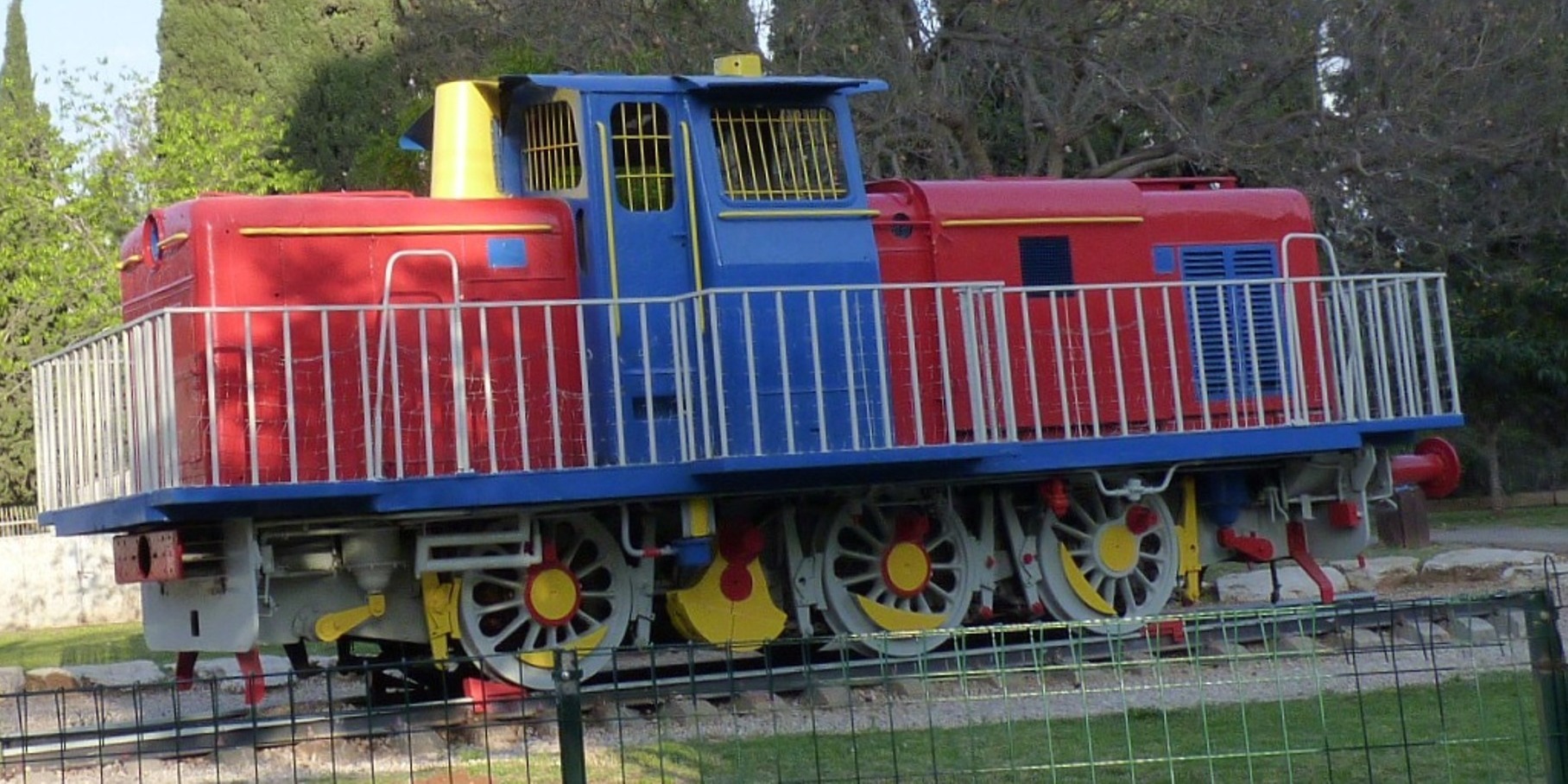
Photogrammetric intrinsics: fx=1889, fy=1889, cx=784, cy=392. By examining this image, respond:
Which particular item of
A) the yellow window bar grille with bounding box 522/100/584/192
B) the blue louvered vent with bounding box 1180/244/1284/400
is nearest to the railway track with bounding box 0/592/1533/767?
the blue louvered vent with bounding box 1180/244/1284/400

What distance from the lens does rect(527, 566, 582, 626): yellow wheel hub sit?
39.5ft

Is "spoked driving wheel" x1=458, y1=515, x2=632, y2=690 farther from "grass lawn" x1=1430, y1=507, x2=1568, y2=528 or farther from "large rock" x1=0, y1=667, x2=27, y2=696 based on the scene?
"grass lawn" x1=1430, y1=507, x2=1568, y2=528

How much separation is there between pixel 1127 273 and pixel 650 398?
13.8ft

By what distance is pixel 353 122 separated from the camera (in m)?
39.8

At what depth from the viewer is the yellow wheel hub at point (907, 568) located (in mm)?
13125

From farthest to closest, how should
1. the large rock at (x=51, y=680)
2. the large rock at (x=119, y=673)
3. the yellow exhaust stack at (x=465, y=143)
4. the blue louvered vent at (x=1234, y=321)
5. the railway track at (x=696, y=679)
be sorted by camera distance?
the large rock at (x=119, y=673)
the large rock at (x=51, y=680)
the blue louvered vent at (x=1234, y=321)
the yellow exhaust stack at (x=465, y=143)
the railway track at (x=696, y=679)

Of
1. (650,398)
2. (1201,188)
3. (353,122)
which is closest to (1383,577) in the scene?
(1201,188)

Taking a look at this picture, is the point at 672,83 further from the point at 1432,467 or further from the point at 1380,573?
the point at 1380,573

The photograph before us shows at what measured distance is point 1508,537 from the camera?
27.4 meters

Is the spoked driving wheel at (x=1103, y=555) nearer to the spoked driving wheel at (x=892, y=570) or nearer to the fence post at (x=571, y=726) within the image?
the spoked driving wheel at (x=892, y=570)

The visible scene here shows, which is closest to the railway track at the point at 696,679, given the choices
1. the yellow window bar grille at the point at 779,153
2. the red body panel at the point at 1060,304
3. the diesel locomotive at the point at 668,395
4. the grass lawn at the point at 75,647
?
Answer: the diesel locomotive at the point at 668,395

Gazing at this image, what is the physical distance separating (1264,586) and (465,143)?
10.0 m

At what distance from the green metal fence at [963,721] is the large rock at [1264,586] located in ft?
14.6

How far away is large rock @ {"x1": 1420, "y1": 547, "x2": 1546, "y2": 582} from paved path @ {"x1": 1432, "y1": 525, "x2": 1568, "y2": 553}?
157 inches
